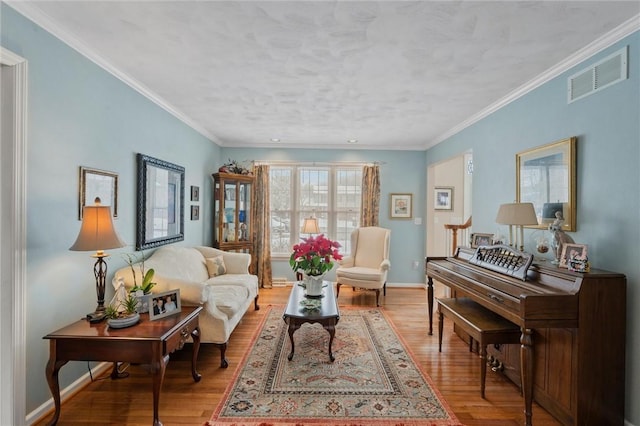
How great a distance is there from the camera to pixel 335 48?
2297mm

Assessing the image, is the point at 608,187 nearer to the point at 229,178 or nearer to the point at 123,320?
the point at 123,320

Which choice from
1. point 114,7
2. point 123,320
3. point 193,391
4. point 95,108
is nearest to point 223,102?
point 95,108

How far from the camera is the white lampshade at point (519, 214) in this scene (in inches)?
96.0

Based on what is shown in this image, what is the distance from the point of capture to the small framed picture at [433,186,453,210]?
6.65 m

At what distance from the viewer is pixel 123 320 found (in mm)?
2062

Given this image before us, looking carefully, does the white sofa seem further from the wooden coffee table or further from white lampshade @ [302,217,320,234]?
white lampshade @ [302,217,320,234]

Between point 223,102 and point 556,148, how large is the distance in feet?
10.8

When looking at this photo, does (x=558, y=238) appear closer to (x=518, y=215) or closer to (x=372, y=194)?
(x=518, y=215)

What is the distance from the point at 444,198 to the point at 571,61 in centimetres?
444

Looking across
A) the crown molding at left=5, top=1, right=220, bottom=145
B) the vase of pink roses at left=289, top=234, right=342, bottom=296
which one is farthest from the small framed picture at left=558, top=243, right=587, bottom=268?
the crown molding at left=5, top=1, right=220, bottom=145

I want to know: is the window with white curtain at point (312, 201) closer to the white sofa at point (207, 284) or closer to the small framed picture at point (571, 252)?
the white sofa at point (207, 284)

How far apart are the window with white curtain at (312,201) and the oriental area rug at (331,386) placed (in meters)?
2.46

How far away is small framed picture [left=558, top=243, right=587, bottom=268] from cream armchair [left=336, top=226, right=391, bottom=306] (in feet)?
8.59

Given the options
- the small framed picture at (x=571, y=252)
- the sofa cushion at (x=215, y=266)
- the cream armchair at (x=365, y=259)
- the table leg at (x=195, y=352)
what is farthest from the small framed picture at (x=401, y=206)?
the table leg at (x=195, y=352)
